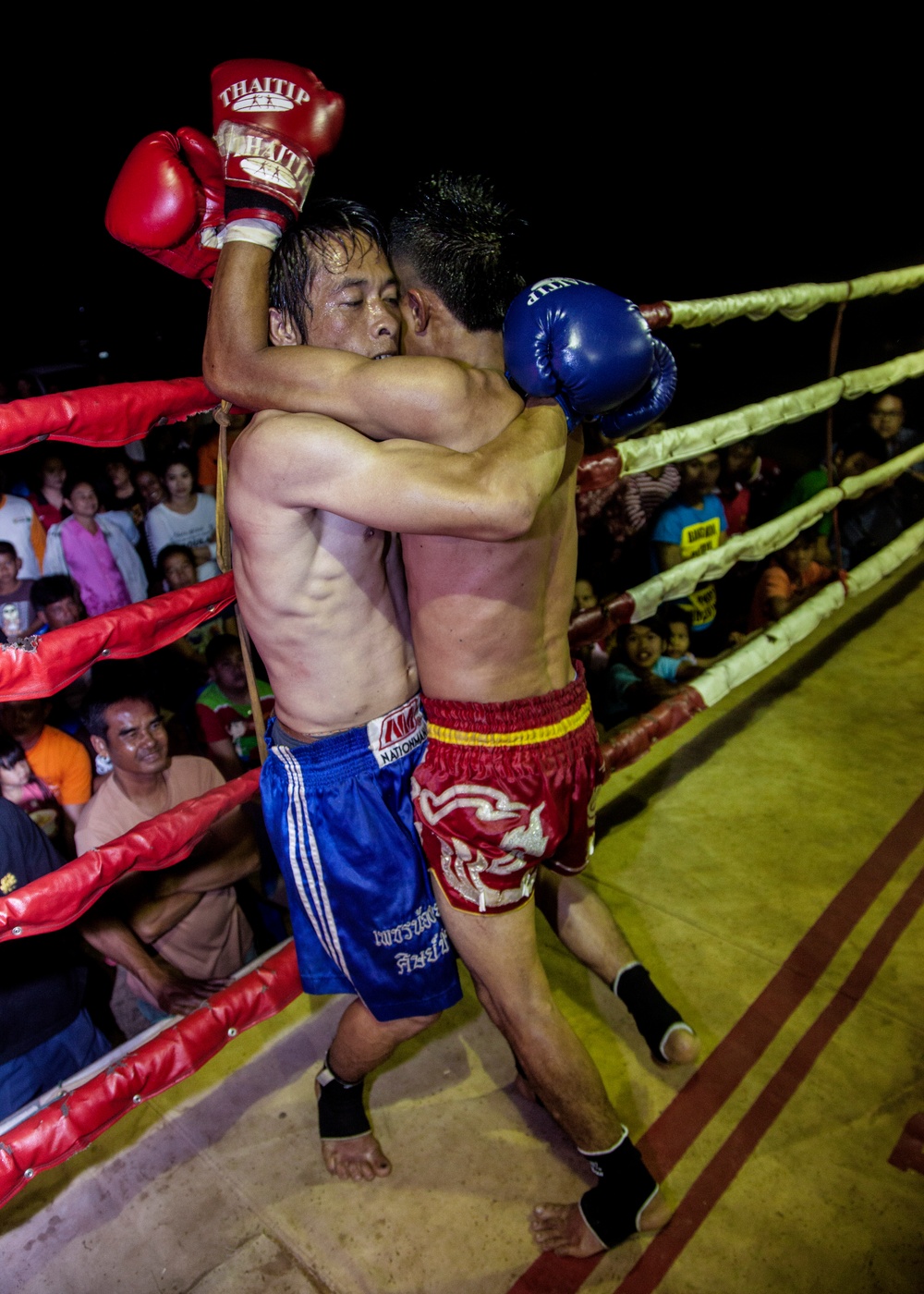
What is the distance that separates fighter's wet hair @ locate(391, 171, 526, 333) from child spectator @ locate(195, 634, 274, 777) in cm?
213

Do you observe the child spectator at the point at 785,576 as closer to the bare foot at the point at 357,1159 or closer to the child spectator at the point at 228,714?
the child spectator at the point at 228,714

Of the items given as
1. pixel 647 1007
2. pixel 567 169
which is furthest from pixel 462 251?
pixel 567 169

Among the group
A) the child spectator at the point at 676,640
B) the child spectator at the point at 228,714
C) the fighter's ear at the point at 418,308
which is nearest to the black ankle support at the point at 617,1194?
the fighter's ear at the point at 418,308

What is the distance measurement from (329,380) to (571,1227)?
1544 millimetres

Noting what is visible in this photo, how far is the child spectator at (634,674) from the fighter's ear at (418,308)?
7.29ft

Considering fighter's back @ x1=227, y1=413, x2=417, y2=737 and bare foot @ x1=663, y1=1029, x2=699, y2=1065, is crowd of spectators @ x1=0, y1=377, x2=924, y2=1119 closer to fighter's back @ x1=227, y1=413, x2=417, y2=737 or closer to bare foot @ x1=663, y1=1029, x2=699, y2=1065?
fighter's back @ x1=227, y1=413, x2=417, y2=737

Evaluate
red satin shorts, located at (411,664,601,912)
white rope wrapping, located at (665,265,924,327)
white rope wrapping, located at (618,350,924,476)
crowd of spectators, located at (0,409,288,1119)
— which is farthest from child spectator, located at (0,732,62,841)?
white rope wrapping, located at (665,265,924,327)

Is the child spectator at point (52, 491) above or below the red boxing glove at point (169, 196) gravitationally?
below

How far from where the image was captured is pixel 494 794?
4.98 feet

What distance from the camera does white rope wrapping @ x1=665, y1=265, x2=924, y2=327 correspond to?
7.43 ft

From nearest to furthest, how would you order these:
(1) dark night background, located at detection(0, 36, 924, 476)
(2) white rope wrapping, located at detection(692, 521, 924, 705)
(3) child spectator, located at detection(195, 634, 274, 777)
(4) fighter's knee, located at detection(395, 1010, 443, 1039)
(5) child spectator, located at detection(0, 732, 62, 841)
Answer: (4) fighter's knee, located at detection(395, 1010, 443, 1039), (2) white rope wrapping, located at detection(692, 521, 924, 705), (5) child spectator, located at detection(0, 732, 62, 841), (3) child spectator, located at detection(195, 634, 274, 777), (1) dark night background, located at detection(0, 36, 924, 476)

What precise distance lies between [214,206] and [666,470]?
381 cm

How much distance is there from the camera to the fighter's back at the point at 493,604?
1469mm

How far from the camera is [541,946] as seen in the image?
2.17 m
